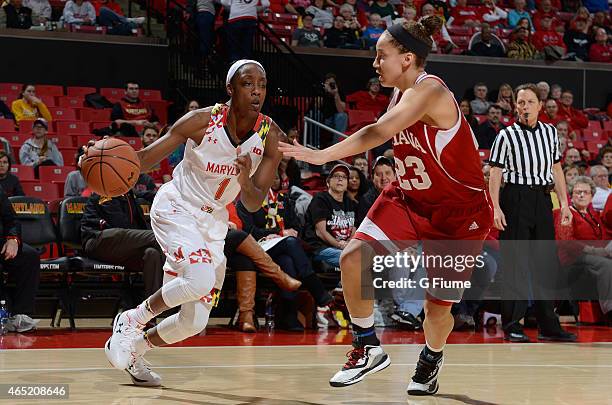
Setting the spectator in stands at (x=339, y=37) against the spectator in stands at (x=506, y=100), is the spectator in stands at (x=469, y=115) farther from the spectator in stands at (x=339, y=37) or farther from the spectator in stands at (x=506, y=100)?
the spectator in stands at (x=339, y=37)

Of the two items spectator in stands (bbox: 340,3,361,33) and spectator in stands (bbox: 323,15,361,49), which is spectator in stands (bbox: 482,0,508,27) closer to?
spectator in stands (bbox: 340,3,361,33)

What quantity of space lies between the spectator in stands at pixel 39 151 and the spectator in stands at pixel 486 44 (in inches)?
297

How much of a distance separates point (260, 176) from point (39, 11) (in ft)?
31.7

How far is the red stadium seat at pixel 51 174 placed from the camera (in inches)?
423

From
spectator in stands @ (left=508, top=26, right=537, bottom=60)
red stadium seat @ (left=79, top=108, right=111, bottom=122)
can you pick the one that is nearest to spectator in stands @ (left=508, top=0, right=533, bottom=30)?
spectator in stands @ (left=508, top=26, right=537, bottom=60)

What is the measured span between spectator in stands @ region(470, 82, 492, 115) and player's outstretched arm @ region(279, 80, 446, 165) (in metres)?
10.1

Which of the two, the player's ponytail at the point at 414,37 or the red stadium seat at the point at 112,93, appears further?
Result: the red stadium seat at the point at 112,93

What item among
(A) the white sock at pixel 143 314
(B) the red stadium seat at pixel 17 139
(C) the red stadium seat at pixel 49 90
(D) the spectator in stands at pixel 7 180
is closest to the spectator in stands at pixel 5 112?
(B) the red stadium seat at pixel 17 139

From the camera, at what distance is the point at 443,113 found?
4520 mm

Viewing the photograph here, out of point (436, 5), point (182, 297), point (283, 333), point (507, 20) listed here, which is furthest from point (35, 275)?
point (507, 20)

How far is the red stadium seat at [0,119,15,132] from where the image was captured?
455 inches

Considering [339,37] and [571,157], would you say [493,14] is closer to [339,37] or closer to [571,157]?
[339,37]

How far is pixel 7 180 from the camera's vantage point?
8.86 m

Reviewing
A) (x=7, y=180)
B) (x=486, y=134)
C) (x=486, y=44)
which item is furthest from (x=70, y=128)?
(x=486, y=44)
